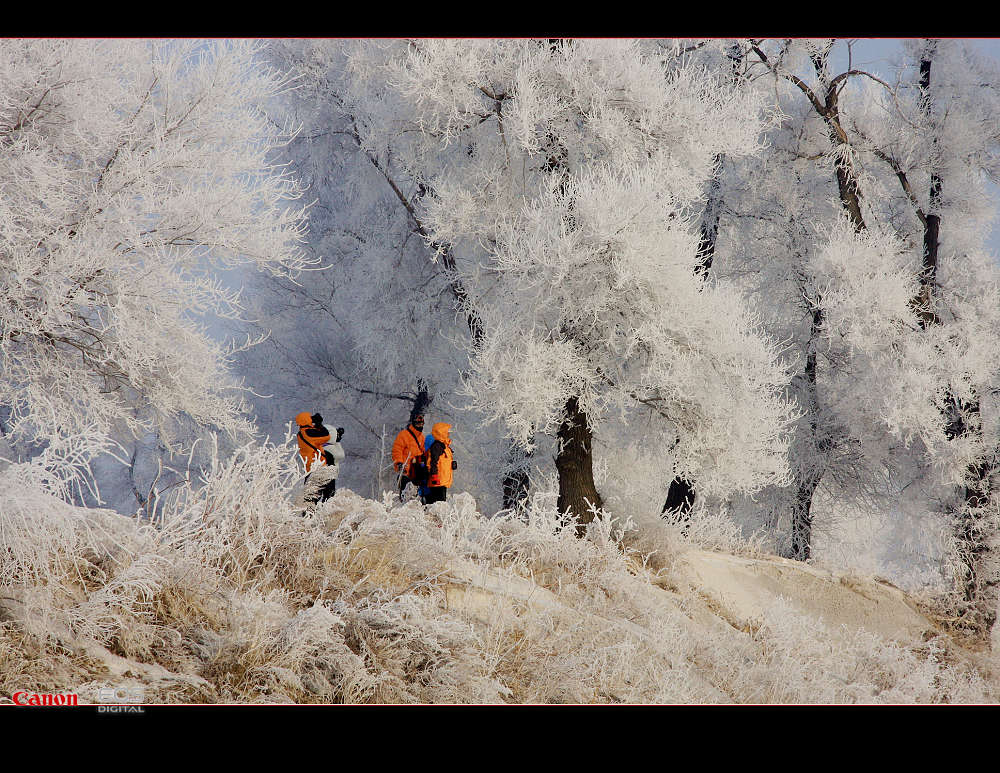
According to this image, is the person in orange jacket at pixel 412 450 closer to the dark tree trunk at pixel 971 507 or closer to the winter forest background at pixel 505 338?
the winter forest background at pixel 505 338

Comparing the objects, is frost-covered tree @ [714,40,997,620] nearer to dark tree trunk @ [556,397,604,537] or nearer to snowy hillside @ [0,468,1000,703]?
dark tree trunk @ [556,397,604,537]

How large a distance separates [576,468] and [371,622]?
5.86m

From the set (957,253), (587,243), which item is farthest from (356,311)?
(957,253)

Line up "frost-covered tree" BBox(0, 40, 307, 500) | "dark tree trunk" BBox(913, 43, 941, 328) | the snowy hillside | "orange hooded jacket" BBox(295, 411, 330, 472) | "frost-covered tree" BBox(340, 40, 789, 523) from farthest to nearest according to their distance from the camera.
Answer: "dark tree trunk" BBox(913, 43, 941, 328) → "orange hooded jacket" BBox(295, 411, 330, 472) → "frost-covered tree" BBox(340, 40, 789, 523) → "frost-covered tree" BBox(0, 40, 307, 500) → the snowy hillside

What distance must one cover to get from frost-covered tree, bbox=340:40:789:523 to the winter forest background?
0.16 feet

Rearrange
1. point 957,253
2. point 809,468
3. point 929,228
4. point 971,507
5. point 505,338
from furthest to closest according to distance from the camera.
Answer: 1. point 809,468
2. point 957,253
3. point 929,228
4. point 971,507
5. point 505,338

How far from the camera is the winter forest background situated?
444cm

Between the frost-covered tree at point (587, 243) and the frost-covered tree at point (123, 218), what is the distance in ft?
7.97

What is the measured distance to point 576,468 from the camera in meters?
10.1

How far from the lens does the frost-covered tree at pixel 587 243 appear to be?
8562 mm

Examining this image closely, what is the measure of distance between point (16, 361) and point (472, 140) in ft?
20.8

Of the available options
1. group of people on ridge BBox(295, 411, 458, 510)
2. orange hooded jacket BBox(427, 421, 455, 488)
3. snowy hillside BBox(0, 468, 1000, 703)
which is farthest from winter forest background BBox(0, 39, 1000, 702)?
group of people on ridge BBox(295, 411, 458, 510)

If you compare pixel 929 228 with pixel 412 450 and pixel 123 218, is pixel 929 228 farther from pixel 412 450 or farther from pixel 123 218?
pixel 123 218

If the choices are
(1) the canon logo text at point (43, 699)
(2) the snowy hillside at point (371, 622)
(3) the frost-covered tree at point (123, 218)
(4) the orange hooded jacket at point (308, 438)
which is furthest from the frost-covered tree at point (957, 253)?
(1) the canon logo text at point (43, 699)
